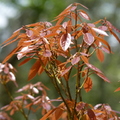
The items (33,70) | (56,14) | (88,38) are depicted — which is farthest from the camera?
(56,14)

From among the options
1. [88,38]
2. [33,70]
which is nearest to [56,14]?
[33,70]

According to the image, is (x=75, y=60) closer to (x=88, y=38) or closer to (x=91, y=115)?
(x=88, y=38)

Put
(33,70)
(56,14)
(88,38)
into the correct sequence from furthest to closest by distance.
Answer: (56,14) < (33,70) < (88,38)

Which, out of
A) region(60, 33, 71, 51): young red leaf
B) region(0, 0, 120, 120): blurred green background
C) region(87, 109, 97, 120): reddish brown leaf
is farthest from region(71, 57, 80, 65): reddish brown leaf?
region(0, 0, 120, 120): blurred green background

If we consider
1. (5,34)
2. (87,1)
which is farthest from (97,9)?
(5,34)

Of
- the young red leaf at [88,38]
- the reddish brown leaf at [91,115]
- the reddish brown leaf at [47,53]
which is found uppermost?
the reddish brown leaf at [47,53]

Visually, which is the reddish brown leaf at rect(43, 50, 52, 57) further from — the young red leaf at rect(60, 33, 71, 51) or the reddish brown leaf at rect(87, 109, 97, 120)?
the reddish brown leaf at rect(87, 109, 97, 120)

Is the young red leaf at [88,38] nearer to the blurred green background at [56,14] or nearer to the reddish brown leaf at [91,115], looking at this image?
the reddish brown leaf at [91,115]

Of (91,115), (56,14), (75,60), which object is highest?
(56,14)

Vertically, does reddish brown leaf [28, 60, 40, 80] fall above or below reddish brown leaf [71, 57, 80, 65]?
above

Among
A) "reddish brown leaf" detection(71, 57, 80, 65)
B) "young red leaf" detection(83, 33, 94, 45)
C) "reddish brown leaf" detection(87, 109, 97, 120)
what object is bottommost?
"reddish brown leaf" detection(87, 109, 97, 120)

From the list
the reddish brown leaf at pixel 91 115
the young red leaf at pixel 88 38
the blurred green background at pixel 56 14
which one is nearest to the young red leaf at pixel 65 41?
the young red leaf at pixel 88 38
